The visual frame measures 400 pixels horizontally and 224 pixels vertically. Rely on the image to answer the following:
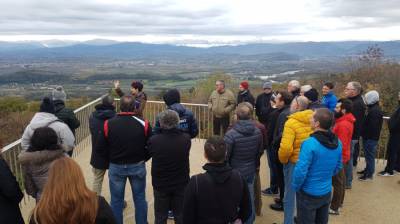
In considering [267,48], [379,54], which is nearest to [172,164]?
[379,54]

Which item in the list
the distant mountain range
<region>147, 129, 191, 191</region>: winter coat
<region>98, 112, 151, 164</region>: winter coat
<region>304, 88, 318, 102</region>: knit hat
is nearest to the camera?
<region>147, 129, 191, 191</region>: winter coat

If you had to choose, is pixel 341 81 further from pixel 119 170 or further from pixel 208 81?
pixel 119 170

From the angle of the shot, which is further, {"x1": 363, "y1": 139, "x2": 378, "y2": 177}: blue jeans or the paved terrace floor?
{"x1": 363, "y1": 139, "x2": 378, "y2": 177}: blue jeans

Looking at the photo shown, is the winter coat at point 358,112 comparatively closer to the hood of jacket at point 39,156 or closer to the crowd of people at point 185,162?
the crowd of people at point 185,162

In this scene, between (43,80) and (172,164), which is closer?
(172,164)

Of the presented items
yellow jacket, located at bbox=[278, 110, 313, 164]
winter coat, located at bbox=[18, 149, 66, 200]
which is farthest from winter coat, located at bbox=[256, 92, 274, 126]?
winter coat, located at bbox=[18, 149, 66, 200]

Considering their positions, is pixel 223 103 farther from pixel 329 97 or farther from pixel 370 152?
pixel 370 152

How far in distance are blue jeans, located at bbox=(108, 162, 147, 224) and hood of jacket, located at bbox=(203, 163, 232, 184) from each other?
1449 millimetres

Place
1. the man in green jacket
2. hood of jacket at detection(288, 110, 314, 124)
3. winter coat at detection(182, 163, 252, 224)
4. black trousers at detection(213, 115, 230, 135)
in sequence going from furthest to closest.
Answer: black trousers at detection(213, 115, 230, 135) < the man in green jacket < hood of jacket at detection(288, 110, 314, 124) < winter coat at detection(182, 163, 252, 224)

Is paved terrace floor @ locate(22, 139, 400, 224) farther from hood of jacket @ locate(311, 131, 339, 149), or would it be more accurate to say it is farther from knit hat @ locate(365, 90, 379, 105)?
hood of jacket @ locate(311, 131, 339, 149)

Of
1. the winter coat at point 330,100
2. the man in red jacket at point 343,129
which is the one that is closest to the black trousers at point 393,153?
the winter coat at point 330,100

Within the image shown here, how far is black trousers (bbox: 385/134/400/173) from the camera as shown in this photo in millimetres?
5605

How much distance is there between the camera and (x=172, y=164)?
11.1 feet

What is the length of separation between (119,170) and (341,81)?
17.1 m
